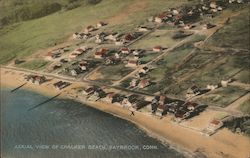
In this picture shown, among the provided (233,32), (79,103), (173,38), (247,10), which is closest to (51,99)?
(79,103)

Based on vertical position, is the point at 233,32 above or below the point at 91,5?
below

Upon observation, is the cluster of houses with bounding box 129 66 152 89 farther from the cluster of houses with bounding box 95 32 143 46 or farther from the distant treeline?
the distant treeline

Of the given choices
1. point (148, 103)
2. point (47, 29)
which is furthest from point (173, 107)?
point (47, 29)

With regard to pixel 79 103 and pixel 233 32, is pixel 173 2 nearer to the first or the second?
pixel 233 32

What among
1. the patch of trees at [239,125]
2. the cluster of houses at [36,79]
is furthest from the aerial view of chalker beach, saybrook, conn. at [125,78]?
the cluster of houses at [36,79]

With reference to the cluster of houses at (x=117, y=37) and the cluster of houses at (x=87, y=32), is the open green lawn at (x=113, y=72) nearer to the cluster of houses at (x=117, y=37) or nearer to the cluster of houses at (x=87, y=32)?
the cluster of houses at (x=117, y=37)

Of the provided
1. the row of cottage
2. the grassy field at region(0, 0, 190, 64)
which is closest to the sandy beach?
the row of cottage
